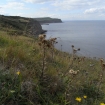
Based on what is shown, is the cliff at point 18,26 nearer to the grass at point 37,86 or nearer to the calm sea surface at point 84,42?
→ the calm sea surface at point 84,42

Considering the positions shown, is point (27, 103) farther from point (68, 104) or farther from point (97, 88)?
point (97, 88)

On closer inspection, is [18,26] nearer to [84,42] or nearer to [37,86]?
[84,42]

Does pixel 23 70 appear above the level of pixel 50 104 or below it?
above

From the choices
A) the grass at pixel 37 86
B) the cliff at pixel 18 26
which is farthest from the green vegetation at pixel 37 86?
the cliff at pixel 18 26

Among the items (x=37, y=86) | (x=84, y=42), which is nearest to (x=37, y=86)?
(x=37, y=86)

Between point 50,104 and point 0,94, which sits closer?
point 0,94

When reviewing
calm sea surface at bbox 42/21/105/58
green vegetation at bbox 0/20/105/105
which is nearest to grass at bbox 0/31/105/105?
green vegetation at bbox 0/20/105/105

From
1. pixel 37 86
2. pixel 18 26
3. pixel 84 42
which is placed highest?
pixel 37 86

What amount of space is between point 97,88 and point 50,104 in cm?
139

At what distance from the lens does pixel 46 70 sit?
12.4 feet

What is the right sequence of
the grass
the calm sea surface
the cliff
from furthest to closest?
the calm sea surface < the cliff < the grass

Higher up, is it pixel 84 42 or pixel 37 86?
pixel 37 86

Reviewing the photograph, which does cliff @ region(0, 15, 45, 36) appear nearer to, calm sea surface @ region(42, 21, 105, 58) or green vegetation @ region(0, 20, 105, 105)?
calm sea surface @ region(42, 21, 105, 58)

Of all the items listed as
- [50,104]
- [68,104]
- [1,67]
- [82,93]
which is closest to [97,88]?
[82,93]
